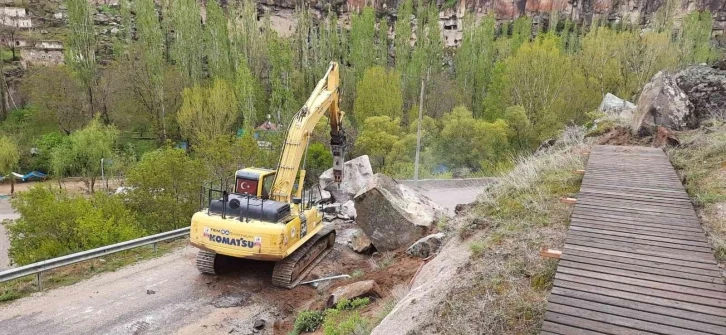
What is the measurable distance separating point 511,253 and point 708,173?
515cm

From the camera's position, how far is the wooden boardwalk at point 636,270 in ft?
12.9

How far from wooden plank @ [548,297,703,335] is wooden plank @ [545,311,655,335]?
0.04 meters

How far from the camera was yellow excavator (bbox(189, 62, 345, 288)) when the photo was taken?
31.0 feet

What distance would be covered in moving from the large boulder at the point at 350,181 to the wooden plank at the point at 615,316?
42.5 ft

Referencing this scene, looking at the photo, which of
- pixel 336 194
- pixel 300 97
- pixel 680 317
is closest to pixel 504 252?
pixel 680 317

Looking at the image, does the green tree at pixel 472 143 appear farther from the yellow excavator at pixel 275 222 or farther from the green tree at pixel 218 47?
the green tree at pixel 218 47

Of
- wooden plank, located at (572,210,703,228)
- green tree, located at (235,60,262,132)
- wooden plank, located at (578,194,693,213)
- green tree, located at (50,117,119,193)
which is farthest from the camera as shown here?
green tree, located at (235,60,262,132)

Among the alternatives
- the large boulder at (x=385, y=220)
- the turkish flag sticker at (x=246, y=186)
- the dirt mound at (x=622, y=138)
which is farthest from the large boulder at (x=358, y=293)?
the dirt mound at (x=622, y=138)

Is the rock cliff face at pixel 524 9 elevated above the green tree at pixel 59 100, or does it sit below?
above

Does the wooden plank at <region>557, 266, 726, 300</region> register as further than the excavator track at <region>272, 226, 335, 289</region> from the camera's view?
No

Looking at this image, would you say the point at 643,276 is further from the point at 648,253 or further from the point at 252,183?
the point at 252,183

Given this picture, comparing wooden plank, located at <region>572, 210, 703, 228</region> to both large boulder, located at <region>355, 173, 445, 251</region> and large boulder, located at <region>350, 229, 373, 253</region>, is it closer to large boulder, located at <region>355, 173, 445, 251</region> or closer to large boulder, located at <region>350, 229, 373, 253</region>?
large boulder, located at <region>355, 173, 445, 251</region>

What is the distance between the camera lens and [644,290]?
14.5ft

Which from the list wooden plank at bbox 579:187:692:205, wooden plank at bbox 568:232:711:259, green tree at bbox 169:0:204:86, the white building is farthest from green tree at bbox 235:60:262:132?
the white building
